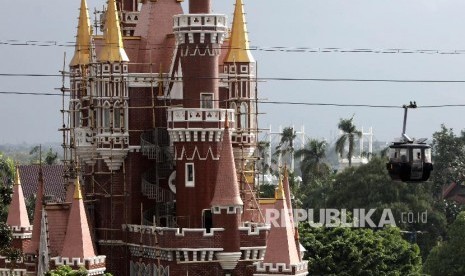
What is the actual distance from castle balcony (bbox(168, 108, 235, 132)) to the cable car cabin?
20229mm

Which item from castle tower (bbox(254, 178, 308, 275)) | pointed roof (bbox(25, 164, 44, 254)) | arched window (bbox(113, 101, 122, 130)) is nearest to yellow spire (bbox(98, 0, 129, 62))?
Result: arched window (bbox(113, 101, 122, 130))

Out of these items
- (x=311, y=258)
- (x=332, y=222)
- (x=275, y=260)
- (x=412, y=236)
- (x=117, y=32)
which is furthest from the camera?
(x=412, y=236)

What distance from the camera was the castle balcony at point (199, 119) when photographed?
2864 inches

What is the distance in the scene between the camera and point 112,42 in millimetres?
75562

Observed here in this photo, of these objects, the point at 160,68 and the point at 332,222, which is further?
the point at 332,222

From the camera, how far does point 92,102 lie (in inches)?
2995

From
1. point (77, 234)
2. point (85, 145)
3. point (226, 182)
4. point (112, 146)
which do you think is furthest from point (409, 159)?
point (85, 145)

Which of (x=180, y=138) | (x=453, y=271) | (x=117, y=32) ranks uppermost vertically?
(x=117, y=32)

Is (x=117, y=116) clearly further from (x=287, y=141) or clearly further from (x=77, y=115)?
(x=287, y=141)

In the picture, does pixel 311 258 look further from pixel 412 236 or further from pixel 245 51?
pixel 412 236

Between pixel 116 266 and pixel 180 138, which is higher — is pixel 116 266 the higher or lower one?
the lower one

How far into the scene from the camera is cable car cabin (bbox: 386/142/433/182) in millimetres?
52938

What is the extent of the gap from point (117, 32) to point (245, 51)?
6066mm

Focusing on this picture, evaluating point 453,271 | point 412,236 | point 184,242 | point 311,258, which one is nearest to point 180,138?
point 184,242
